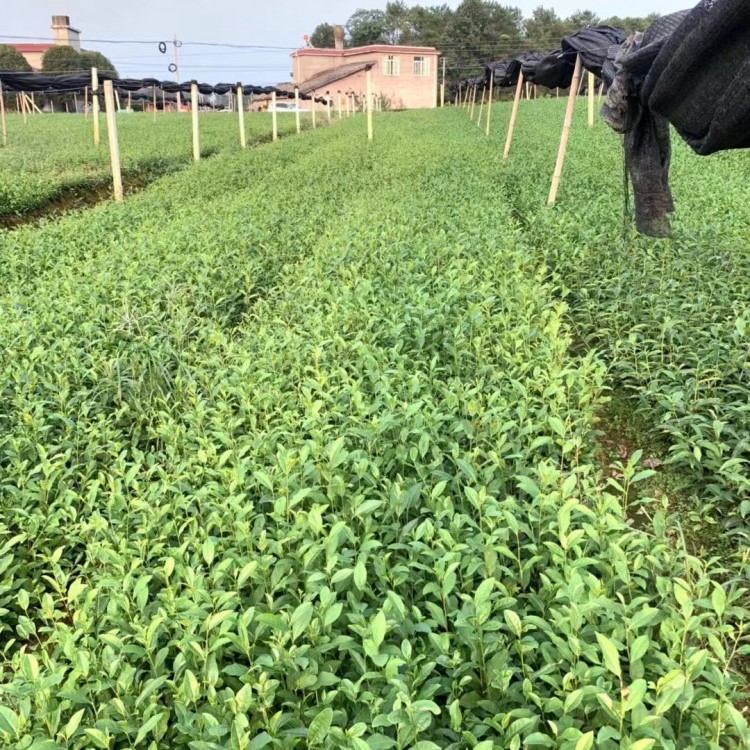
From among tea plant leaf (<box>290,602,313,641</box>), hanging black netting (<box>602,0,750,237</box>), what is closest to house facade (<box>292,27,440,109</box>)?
hanging black netting (<box>602,0,750,237</box>)

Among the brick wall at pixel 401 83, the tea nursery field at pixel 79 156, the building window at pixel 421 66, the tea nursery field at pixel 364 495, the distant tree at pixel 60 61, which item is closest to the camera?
the tea nursery field at pixel 364 495

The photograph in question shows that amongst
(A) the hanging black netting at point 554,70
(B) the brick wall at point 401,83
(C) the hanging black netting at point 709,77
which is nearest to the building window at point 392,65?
(B) the brick wall at point 401,83

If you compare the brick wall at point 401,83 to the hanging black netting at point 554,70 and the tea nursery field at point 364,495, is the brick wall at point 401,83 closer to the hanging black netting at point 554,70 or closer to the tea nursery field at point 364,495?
the hanging black netting at point 554,70

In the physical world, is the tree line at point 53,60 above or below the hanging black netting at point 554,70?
above

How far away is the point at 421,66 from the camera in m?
54.4

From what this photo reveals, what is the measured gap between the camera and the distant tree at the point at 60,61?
58.0 meters

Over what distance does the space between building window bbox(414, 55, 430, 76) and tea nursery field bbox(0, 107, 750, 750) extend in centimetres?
5310

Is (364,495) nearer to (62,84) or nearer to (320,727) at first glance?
(320,727)

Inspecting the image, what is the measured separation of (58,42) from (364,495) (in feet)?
298

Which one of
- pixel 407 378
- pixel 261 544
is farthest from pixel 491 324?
pixel 261 544

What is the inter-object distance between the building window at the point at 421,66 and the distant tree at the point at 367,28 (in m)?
35.0

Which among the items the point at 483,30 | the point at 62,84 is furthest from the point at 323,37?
the point at 62,84

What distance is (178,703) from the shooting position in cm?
168

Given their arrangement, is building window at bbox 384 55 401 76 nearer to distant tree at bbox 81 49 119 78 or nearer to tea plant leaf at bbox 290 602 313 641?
distant tree at bbox 81 49 119 78
